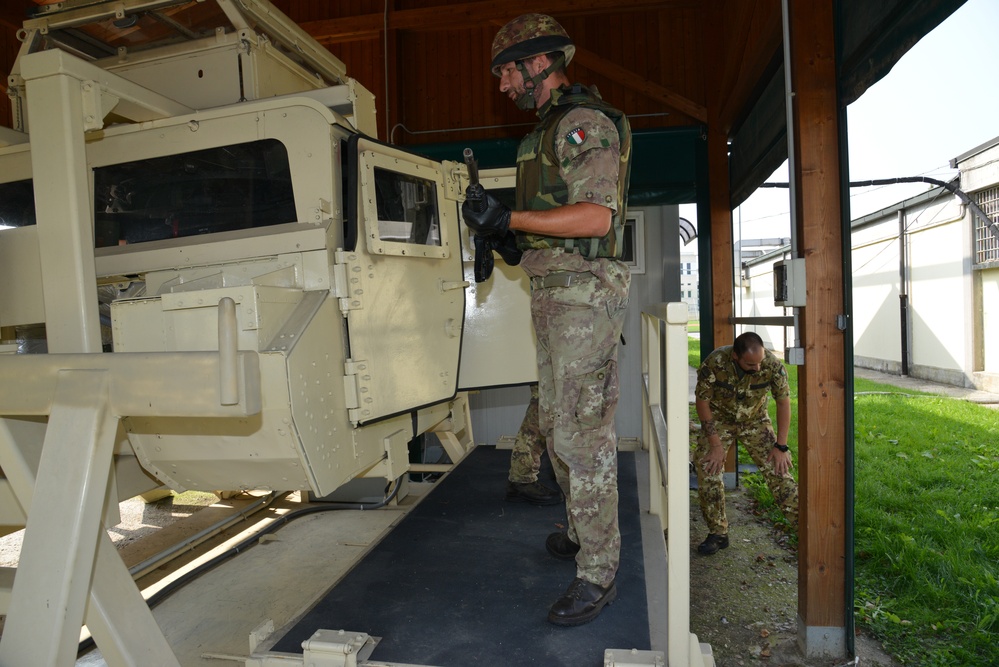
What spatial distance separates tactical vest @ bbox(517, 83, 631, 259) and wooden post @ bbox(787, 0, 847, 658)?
127 centimetres

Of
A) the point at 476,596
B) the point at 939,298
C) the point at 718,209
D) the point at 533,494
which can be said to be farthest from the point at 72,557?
the point at 939,298

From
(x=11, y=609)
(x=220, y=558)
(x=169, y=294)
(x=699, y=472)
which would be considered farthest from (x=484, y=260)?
(x=699, y=472)

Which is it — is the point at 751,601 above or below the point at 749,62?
below

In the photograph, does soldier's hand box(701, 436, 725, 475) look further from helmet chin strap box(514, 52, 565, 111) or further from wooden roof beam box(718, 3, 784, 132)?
helmet chin strap box(514, 52, 565, 111)

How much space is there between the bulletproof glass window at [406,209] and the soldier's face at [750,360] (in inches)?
100.0

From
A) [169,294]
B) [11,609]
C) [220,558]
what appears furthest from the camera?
[220,558]

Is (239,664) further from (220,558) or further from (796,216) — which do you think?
(796,216)

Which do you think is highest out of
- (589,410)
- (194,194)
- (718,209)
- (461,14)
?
(461,14)

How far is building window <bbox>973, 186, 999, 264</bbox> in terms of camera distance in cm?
887

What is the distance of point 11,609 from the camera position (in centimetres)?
167

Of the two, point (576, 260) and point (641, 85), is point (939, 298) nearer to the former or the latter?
point (641, 85)

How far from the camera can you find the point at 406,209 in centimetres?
321

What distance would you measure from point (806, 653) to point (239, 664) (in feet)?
9.10

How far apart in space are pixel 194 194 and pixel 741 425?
13.4 ft
